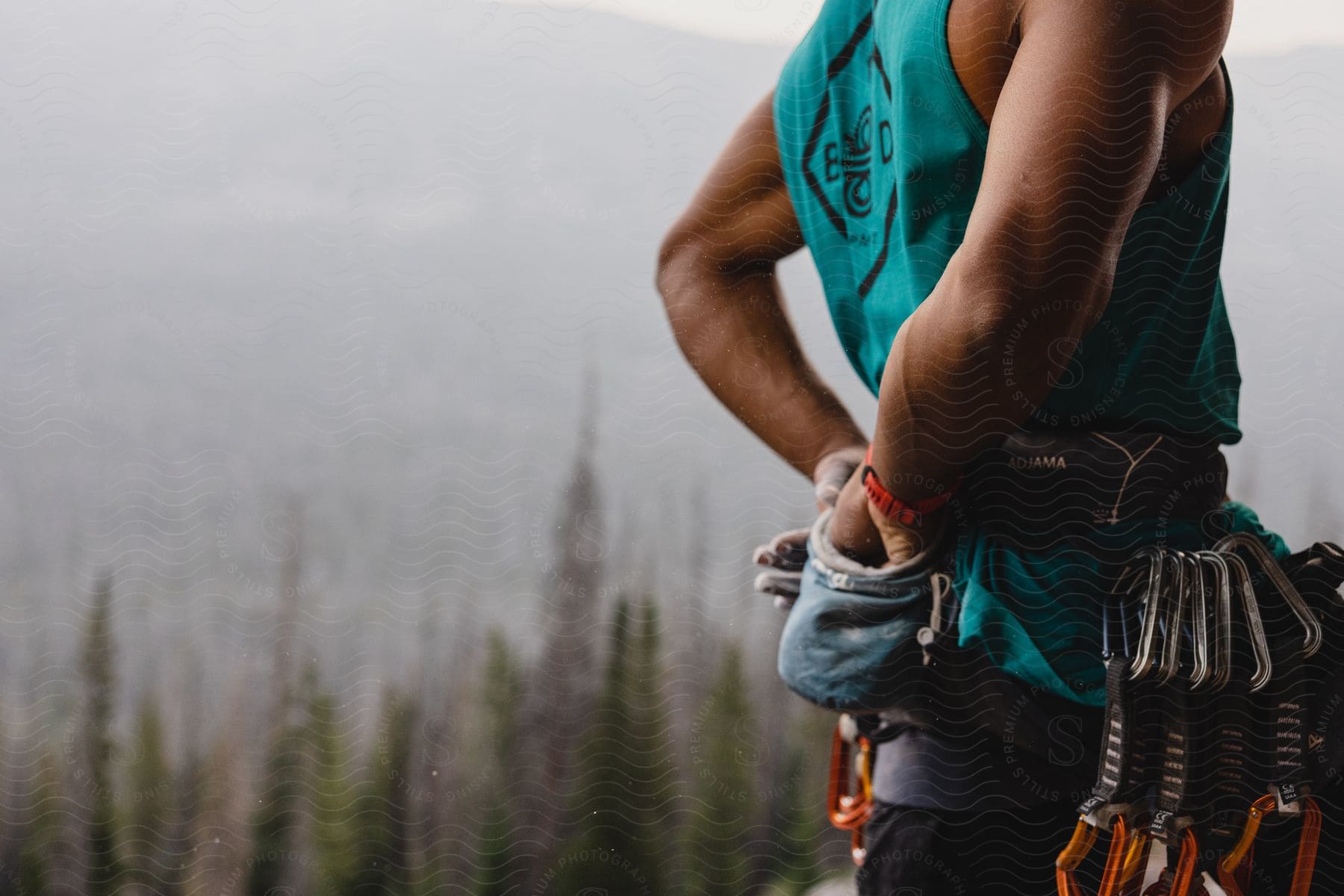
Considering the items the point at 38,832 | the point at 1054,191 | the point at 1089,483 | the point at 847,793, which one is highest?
the point at 1054,191

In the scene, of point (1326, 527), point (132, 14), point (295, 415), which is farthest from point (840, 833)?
point (132, 14)

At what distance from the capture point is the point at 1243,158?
762 mm

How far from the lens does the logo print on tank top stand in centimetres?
57

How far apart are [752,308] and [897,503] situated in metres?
0.22

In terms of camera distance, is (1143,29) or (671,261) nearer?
(1143,29)

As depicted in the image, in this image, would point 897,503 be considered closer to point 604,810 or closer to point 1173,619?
point 1173,619

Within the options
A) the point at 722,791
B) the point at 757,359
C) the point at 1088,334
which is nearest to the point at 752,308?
the point at 757,359

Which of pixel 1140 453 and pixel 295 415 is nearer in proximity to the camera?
pixel 1140 453

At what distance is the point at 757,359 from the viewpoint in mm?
722

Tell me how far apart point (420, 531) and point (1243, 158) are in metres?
0.63

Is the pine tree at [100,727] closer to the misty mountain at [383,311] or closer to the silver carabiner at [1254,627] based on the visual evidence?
the misty mountain at [383,311]

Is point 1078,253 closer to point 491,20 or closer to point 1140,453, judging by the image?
point 1140,453

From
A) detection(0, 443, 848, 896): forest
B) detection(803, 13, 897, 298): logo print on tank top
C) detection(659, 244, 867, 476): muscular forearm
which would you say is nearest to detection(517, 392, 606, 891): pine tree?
detection(0, 443, 848, 896): forest

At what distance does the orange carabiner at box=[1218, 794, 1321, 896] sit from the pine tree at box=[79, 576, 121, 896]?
737 millimetres
